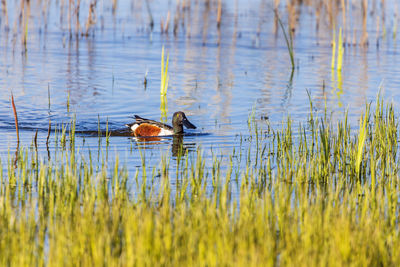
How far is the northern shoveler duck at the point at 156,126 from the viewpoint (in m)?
10.4

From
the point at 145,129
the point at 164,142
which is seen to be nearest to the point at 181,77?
the point at 145,129

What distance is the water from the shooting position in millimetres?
10750

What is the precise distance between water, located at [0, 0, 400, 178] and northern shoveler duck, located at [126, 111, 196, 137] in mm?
263

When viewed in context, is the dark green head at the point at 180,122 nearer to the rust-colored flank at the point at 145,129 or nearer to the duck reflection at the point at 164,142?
the duck reflection at the point at 164,142

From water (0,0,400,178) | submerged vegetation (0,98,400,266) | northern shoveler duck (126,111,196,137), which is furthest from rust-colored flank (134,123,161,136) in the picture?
submerged vegetation (0,98,400,266)

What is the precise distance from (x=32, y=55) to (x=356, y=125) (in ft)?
31.6

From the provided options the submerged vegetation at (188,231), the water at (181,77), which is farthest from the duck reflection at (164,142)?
the submerged vegetation at (188,231)

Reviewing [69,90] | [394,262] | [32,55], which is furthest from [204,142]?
[32,55]

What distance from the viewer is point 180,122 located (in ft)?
35.2

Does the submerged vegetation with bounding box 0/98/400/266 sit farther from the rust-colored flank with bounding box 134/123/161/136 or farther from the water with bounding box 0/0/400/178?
the rust-colored flank with bounding box 134/123/161/136

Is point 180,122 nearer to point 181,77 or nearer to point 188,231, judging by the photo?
point 181,77

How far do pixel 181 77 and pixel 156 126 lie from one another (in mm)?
5292

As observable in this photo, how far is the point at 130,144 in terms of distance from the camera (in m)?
9.64

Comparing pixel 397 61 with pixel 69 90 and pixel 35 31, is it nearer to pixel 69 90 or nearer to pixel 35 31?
pixel 69 90
